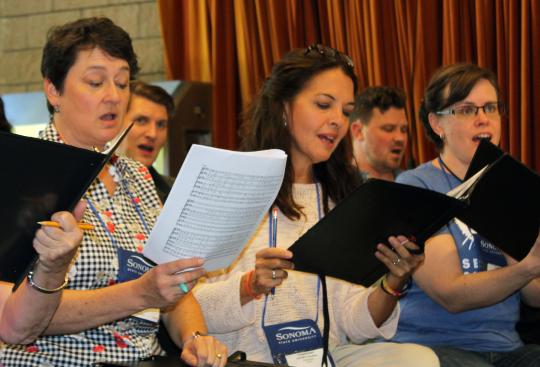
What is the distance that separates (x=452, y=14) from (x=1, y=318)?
2.99m

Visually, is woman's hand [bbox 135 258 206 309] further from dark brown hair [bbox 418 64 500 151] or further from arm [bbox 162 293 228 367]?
dark brown hair [bbox 418 64 500 151]

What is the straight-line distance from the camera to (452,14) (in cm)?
416

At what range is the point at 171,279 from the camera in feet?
5.82

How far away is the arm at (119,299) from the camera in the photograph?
1.78 m

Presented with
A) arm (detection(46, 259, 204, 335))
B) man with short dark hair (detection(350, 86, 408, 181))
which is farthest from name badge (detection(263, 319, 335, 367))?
man with short dark hair (detection(350, 86, 408, 181))

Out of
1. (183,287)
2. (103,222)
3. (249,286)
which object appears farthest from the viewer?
(249,286)

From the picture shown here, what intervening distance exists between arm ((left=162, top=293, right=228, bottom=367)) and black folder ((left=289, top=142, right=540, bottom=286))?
1.01 feet

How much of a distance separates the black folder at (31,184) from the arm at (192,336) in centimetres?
52

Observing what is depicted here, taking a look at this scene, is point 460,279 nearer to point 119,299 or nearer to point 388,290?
point 388,290

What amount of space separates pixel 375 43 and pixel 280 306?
2.28 metres

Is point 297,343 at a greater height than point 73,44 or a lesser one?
lesser

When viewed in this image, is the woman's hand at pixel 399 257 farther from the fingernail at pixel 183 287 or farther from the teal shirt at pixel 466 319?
the fingernail at pixel 183 287

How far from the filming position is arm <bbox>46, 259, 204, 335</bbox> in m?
1.78

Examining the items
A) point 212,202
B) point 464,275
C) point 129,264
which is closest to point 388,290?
point 464,275
